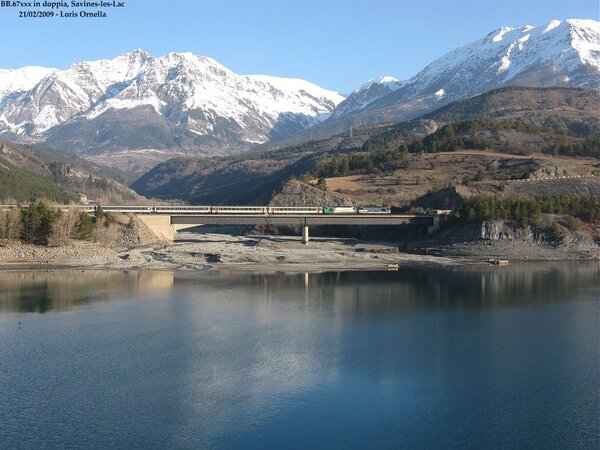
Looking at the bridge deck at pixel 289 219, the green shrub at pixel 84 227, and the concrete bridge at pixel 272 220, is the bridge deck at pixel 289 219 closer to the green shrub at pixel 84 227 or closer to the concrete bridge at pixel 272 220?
the concrete bridge at pixel 272 220

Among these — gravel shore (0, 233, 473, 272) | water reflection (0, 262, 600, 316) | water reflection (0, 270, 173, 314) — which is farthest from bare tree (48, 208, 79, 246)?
water reflection (0, 262, 600, 316)

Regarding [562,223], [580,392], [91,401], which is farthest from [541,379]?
[562,223]

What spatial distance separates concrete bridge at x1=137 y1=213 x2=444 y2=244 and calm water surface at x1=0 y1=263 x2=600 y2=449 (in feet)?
139

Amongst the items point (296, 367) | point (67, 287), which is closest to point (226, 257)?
point (67, 287)

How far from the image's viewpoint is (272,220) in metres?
125

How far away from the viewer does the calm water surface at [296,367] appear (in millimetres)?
38500

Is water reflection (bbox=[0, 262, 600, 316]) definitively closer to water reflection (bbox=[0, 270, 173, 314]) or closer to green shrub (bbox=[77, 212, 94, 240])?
water reflection (bbox=[0, 270, 173, 314])

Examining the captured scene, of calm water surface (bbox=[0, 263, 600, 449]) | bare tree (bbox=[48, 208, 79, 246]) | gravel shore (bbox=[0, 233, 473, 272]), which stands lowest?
calm water surface (bbox=[0, 263, 600, 449])

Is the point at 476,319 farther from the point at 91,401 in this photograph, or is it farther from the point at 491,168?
the point at 491,168

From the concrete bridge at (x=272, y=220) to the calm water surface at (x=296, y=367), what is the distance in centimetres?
4235

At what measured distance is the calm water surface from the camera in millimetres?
38500

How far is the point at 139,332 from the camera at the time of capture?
59.4m

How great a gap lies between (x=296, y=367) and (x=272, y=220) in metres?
76.8

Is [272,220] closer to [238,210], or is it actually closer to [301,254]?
[238,210]
